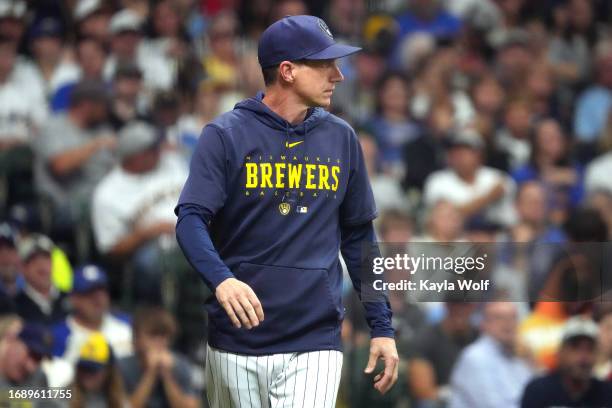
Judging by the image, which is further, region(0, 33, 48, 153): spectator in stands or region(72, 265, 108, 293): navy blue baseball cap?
region(0, 33, 48, 153): spectator in stands

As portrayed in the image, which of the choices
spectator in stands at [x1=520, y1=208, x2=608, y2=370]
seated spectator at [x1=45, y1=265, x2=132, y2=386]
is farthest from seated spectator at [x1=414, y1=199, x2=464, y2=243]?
seated spectator at [x1=45, y1=265, x2=132, y2=386]

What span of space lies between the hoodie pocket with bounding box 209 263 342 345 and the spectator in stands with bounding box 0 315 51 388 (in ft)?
7.20

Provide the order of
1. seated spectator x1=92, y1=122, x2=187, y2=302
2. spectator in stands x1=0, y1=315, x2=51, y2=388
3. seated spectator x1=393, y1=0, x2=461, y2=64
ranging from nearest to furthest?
spectator in stands x1=0, y1=315, x2=51, y2=388 → seated spectator x1=92, y1=122, x2=187, y2=302 → seated spectator x1=393, y1=0, x2=461, y2=64

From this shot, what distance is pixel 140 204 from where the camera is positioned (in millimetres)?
7719

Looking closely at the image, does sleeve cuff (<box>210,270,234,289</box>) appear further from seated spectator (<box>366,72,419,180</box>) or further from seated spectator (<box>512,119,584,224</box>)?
seated spectator (<box>512,119,584,224</box>)

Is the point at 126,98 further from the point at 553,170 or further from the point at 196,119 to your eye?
the point at 553,170

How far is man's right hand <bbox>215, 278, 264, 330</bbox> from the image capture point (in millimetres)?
3658

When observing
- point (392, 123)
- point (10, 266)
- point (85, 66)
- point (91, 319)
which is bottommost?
point (91, 319)

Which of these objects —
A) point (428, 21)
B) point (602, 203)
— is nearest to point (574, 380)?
point (602, 203)

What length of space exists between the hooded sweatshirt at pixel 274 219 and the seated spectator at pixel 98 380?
2.50 m

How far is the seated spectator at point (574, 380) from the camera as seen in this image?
6164mm

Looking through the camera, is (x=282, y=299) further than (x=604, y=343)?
No

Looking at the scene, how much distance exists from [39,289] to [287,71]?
3502 mm

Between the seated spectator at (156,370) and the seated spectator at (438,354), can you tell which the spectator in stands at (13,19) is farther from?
the seated spectator at (438,354)
